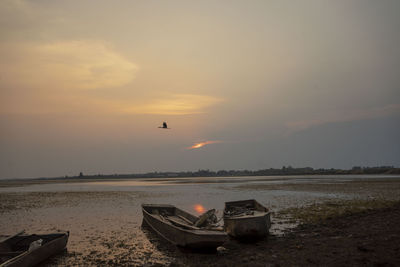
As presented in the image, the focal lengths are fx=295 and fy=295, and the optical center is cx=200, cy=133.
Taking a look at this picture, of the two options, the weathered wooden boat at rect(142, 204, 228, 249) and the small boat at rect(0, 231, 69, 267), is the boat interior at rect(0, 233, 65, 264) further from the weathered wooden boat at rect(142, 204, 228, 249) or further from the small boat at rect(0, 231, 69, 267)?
the weathered wooden boat at rect(142, 204, 228, 249)

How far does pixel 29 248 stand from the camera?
35.1ft

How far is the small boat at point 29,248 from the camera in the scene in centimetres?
988

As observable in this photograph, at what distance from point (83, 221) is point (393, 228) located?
18460 mm

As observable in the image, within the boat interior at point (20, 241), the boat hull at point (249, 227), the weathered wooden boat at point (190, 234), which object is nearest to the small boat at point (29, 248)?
the boat interior at point (20, 241)

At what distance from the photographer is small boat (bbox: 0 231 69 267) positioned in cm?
988

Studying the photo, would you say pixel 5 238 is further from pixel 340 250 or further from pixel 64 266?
pixel 340 250

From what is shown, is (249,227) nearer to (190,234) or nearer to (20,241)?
(190,234)

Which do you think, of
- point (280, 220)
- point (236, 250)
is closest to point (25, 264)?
point (236, 250)

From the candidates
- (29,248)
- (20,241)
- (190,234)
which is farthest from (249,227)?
(20,241)

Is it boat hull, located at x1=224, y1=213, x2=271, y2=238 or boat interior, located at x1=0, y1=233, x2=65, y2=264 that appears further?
boat hull, located at x1=224, y1=213, x2=271, y2=238

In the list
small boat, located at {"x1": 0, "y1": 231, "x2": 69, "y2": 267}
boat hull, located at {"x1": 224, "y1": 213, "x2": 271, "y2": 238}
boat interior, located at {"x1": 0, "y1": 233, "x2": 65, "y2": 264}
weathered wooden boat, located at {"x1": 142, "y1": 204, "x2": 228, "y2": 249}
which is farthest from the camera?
boat hull, located at {"x1": 224, "y1": 213, "x2": 271, "y2": 238}

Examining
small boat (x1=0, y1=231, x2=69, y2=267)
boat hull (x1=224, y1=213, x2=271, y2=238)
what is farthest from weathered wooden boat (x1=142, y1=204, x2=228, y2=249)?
small boat (x1=0, y1=231, x2=69, y2=267)

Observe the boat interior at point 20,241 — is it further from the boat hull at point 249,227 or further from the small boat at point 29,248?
the boat hull at point 249,227

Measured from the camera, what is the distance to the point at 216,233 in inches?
447
